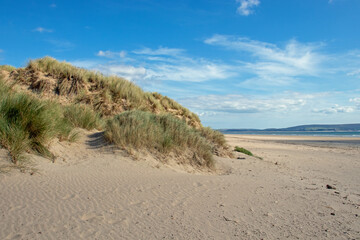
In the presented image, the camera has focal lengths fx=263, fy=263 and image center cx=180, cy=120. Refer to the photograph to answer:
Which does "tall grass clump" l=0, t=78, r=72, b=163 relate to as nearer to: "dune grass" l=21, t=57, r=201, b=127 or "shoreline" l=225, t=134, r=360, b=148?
"dune grass" l=21, t=57, r=201, b=127

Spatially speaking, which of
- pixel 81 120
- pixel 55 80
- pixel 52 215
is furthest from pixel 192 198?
pixel 55 80

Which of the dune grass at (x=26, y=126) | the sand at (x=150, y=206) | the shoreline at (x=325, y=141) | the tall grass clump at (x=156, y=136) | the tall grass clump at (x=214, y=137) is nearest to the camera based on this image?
the sand at (x=150, y=206)

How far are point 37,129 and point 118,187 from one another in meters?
2.69

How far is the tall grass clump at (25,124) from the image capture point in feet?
18.3

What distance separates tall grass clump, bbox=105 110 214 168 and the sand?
1.16 metres

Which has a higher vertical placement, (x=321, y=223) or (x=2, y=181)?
(x=2, y=181)

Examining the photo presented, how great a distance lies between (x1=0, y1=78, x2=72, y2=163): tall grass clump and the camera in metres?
5.56

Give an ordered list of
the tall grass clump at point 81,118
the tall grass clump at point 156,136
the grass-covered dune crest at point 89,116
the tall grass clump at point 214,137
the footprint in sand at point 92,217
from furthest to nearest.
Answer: the tall grass clump at point 214,137 → the tall grass clump at point 81,118 → the tall grass clump at point 156,136 → the grass-covered dune crest at point 89,116 → the footprint in sand at point 92,217

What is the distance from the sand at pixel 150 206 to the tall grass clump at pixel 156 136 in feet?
3.81

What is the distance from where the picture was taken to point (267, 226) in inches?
154

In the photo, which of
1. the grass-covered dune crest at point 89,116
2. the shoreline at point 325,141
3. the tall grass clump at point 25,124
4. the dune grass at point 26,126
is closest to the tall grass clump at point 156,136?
the grass-covered dune crest at point 89,116

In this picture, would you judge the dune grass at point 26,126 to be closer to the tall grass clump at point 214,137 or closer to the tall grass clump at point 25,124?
the tall grass clump at point 25,124

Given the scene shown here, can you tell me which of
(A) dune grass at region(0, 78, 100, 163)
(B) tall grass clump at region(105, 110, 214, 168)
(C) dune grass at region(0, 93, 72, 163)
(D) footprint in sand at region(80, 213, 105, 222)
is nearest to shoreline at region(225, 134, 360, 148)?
(B) tall grass clump at region(105, 110, 214, 168)

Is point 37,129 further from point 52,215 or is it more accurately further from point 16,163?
point 52,215
